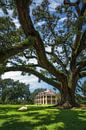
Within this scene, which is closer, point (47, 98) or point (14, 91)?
point (14, 91)

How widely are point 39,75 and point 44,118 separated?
52.6ft

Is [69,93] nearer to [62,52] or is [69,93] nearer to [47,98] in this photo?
[62,52]

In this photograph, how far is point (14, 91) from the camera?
10219cm

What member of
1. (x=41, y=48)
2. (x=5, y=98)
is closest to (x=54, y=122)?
(x=41, y=48)

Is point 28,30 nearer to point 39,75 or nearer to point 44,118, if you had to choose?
point 44,118

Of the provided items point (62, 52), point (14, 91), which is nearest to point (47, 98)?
point (14, 91)

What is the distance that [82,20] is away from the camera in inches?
870

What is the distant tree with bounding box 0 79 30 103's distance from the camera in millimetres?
97150

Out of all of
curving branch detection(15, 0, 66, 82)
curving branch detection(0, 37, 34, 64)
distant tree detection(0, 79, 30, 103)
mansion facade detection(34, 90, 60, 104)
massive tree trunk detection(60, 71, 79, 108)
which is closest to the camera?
curving branch detection(0, 37, 34, 64)

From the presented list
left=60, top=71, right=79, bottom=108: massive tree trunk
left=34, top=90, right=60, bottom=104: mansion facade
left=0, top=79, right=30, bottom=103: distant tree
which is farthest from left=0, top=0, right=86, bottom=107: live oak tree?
left=34, top=90, right=60, bottom=104: mansion facade

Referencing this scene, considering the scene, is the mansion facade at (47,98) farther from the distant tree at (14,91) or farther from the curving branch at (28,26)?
the curving branch at (28,26)

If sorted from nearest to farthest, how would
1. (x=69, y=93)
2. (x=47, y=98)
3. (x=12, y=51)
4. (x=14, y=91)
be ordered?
(x=12, y=51), (x=69, y=93), (x=14, y=91), (x=47, y=98)

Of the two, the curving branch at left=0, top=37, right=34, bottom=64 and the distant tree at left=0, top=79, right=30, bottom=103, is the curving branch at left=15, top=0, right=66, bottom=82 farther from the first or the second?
the distant tree at left=0, top=79, right=30, bottom=103

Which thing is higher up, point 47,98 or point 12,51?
point 47,98
